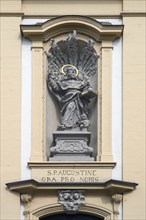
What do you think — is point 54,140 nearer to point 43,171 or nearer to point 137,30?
point 43,171

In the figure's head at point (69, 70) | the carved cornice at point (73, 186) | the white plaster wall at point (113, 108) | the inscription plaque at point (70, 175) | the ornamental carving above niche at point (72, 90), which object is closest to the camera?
the carved cornice at point (73, 186)

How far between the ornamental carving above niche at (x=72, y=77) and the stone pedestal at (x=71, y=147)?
0.50ft

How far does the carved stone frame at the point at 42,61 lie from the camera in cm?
2520

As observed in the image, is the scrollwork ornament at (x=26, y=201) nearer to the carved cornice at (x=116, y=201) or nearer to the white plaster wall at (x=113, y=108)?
the white plaster wall at (x=113, y=108)

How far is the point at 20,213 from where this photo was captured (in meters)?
24.9

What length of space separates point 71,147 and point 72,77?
4.32 ft

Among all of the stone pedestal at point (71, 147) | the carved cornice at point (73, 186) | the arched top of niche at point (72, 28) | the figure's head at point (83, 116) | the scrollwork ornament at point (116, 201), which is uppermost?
the arched top of niche at point (72, 28)

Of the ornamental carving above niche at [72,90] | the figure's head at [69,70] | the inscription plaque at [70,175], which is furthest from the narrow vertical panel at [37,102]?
the figure's head at [69,70]

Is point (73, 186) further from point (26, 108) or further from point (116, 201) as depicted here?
point (26, 108)

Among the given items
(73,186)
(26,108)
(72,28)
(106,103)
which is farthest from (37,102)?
(73,186)

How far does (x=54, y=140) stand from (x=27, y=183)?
3.60ft

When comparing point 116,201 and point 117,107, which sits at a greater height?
point 117,107

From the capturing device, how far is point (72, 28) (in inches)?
1011

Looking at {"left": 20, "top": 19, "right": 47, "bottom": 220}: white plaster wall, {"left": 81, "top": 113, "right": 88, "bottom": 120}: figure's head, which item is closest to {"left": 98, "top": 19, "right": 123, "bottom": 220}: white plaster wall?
{"left": 81, "top": 113, "right": 88, "bottom": 120}: figure's head
